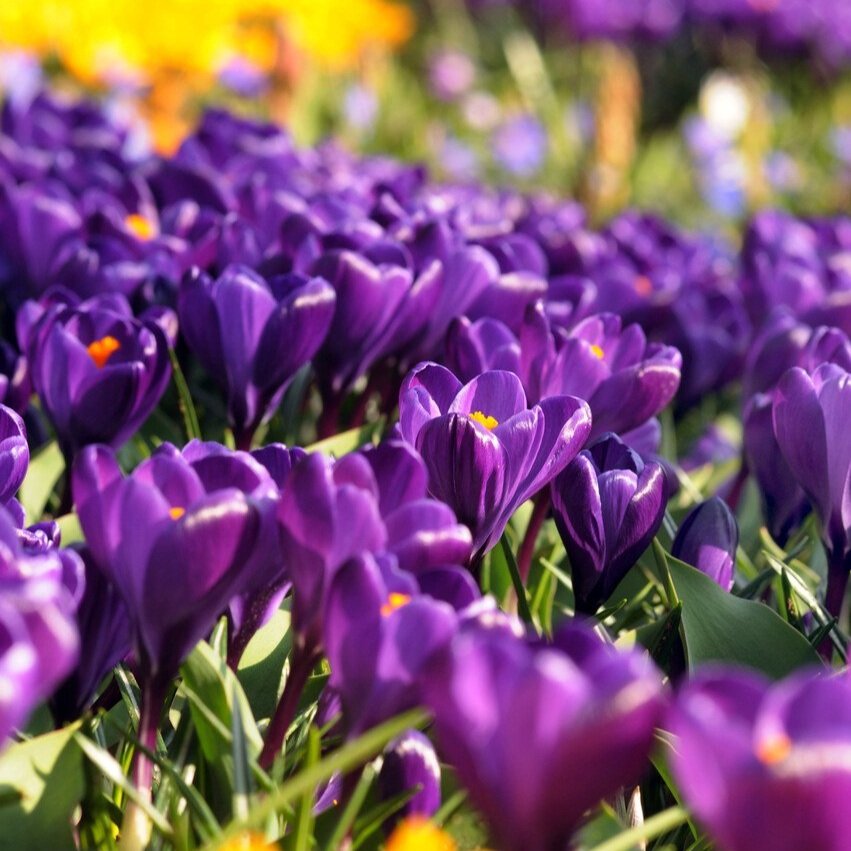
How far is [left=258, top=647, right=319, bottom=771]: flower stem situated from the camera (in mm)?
810

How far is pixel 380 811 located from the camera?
30.5 inches

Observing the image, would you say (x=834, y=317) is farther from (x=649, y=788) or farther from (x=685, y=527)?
(x=649, y=788)

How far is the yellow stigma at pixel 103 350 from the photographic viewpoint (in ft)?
3.87

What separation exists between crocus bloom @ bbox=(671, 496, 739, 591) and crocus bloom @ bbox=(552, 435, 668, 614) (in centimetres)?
9

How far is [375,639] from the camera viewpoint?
714 millimetres

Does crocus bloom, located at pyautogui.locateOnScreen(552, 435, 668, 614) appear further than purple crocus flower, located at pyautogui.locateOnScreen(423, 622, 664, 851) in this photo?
Yes

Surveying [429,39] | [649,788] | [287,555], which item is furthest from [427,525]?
[429,39]

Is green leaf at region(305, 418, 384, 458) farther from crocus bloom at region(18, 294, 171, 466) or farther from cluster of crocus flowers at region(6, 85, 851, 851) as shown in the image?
crocus bloom at region(18, 294, 171, 466)

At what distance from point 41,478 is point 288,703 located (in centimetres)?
63

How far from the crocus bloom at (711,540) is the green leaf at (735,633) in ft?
0.35

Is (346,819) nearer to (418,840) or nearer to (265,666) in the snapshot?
(418,840)

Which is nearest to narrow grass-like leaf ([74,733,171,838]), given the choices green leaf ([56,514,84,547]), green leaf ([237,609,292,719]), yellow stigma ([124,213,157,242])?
green leaf ([237,609,292,719])

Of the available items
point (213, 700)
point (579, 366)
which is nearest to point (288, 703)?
point (213, 700)

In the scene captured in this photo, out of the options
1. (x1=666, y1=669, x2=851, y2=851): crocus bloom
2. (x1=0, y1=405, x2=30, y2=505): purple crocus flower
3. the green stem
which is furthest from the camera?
(x1=0, y1=405, x2=30, y2=505): purple crocus flower
